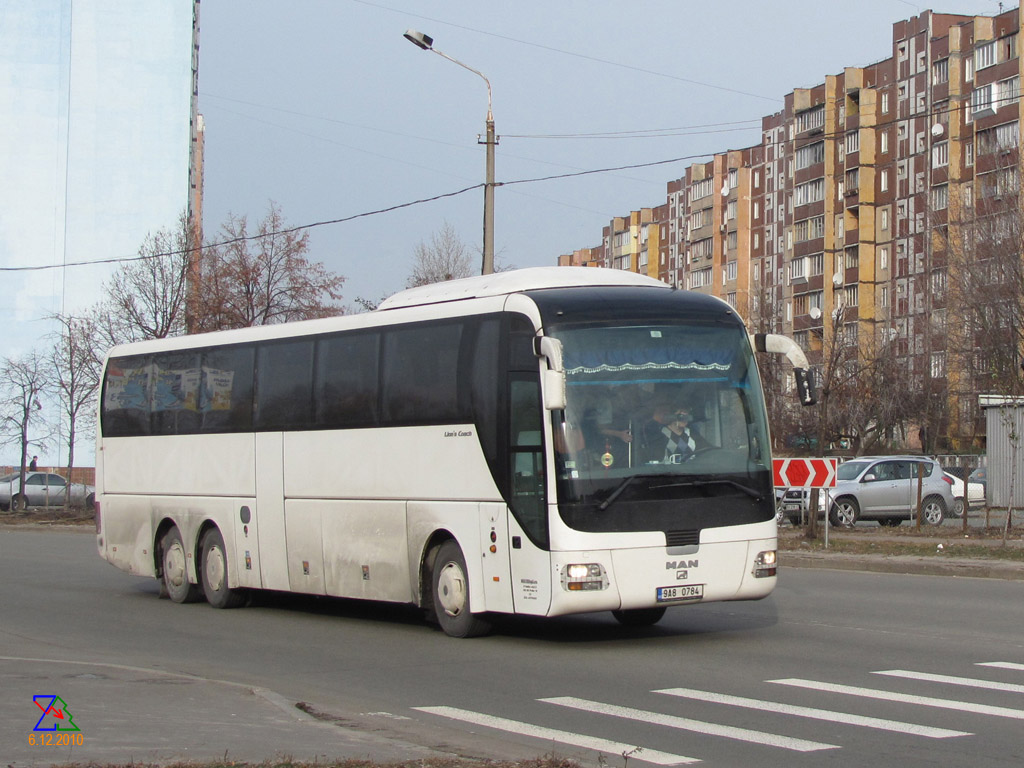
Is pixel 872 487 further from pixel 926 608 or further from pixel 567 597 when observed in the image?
pixel 567 597

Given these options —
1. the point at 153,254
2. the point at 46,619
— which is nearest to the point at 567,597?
the point at 46,619

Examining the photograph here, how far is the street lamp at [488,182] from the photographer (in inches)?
1054

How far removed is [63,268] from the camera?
74.6 m

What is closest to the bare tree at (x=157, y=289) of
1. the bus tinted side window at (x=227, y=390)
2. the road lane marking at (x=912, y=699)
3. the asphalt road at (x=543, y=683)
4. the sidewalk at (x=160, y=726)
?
the bus tinted side window at (x=227, y=390)

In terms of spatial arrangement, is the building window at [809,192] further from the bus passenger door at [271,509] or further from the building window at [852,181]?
the bus passenger door at [271,509]

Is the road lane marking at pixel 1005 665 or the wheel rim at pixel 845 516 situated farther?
the wheel rim at pixel 845 516

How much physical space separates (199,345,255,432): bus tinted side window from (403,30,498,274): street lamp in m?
9.21

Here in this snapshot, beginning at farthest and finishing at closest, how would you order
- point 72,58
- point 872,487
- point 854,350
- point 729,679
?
1. point 72,58
2. point 854,350
3. point 872,487
4. point 729,679

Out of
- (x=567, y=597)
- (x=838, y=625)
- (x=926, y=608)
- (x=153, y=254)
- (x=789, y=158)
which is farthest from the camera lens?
(x=789, y=158)

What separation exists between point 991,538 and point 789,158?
3284 inches

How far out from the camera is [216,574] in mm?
17656

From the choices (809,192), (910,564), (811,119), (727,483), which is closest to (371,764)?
(727,483)

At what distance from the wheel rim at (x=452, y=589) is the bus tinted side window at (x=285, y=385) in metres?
3.11

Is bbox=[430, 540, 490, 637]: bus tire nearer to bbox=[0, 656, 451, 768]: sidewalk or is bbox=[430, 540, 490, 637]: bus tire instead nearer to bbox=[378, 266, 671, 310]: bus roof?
bbox=[378, 266, 671, 310]: bus roof
